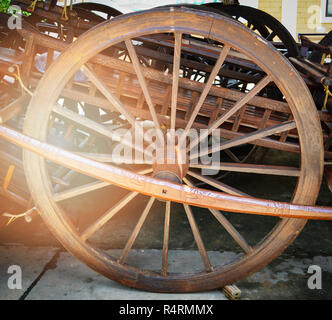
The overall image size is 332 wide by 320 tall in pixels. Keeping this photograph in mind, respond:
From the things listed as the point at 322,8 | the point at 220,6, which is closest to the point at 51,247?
the point at 220,6

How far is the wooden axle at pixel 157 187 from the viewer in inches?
61.1

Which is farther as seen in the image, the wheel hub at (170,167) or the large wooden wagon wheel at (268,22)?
the large wooden wagon wheel at (268,22)

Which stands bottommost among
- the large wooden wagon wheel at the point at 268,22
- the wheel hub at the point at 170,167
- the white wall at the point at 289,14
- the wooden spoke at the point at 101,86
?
the wheel hub at the point at 170,167

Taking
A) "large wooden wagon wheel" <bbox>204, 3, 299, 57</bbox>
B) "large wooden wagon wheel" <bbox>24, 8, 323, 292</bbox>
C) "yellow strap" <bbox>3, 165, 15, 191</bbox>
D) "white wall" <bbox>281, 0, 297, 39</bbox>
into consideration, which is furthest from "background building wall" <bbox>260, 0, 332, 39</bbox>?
"yellow strap" <bbox>3, 165, 15, 191</bbox>

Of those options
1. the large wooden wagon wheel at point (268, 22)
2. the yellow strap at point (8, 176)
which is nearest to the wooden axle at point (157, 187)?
the yellow strap at point (8, 176)

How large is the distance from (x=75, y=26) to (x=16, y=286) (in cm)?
189

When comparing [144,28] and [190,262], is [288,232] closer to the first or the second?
[190,262]

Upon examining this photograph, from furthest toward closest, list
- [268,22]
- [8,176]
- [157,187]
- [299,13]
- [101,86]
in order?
[299,13] → [268,22] → [8,176] → [101,86] → [157,187]

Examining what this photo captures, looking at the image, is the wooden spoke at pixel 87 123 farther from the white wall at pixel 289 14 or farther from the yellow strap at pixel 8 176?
the white wall at pixel 289 14

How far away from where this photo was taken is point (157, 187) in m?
1.57

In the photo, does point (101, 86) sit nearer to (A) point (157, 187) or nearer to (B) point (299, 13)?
(A) point (157, 187)

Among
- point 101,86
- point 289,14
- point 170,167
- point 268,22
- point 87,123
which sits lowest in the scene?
point 170,167

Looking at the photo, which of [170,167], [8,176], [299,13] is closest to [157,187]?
[170,167]

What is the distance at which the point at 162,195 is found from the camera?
61.9 inches
